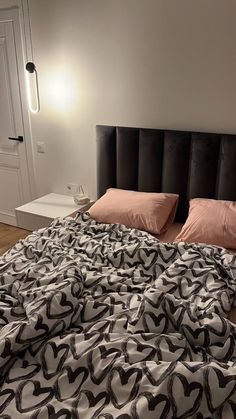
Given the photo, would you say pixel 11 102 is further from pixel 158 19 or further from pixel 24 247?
pixel 24 247

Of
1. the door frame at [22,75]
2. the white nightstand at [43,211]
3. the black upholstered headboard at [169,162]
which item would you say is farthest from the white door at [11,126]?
the black upholstered headboard at [169,162]

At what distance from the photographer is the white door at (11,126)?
9.50 feet

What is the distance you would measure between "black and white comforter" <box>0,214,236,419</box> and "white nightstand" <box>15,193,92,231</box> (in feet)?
3.12

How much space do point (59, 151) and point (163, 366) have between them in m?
2.31

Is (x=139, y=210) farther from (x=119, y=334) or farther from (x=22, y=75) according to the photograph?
(x=22, y=75)

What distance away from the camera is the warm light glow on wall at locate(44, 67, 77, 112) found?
2736mm

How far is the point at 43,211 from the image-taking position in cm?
282

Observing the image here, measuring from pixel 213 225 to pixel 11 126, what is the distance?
2.14 meters

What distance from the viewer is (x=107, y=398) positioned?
1015 mm

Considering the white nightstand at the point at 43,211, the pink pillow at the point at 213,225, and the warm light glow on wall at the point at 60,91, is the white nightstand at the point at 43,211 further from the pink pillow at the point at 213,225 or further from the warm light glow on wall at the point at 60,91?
the pink pillow at the point at 213,225

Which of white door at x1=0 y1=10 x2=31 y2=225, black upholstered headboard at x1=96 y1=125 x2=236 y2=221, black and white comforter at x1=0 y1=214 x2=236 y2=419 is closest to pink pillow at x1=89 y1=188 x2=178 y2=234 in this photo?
black upholstered headboard at x1=96 y1=125 x2=236 y2=221

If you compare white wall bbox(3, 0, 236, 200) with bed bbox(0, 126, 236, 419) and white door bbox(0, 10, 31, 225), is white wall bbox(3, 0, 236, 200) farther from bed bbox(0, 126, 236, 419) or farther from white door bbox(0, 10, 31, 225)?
bed bbox(0, 126, 236, 419)

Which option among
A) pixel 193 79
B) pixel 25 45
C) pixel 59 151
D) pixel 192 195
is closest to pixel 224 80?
pixel 193 79

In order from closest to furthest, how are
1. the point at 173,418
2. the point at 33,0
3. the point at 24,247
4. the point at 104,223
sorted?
the point at 173,418, the point at 24,247, the point at 104,223, the point at 33,0
